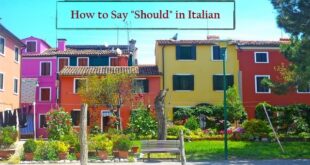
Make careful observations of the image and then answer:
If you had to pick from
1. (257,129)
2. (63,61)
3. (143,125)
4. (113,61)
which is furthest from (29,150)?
(63,61)

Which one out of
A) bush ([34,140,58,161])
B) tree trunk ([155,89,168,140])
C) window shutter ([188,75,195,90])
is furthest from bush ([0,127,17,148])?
window shutter ([188,75,195,90])

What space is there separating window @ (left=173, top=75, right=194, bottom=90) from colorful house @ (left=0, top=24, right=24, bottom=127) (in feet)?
40.5

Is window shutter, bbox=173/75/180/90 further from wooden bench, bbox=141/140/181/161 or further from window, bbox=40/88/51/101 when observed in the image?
wooden bench, bbox=141/140/181/161

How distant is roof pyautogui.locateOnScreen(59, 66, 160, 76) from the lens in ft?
117

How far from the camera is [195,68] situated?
37.2m

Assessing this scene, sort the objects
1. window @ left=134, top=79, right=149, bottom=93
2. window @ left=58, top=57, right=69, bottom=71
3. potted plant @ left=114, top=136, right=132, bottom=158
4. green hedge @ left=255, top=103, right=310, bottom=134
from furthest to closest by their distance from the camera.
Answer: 1. window @ left=58, top=57, right=69, bottom=71
2. window @ left=134, top=79, right=149, bottom=93
3. green hedge @ left=255, top=103, right=310, bottom=134
4. potted plant @ left=114, top=136, right=132, bottom=158

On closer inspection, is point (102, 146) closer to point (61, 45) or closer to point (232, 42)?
point (232, 42)

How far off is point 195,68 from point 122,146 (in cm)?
1981

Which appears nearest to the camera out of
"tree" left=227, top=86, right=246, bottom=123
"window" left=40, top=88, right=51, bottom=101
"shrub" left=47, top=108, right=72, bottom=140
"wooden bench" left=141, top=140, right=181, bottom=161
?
"wooden bench" left=141, top=140, right=181, bottom=161

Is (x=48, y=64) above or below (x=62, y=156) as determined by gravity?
above

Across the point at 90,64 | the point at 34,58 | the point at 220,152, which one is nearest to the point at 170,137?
the point at 220,152

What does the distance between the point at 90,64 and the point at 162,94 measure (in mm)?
20270

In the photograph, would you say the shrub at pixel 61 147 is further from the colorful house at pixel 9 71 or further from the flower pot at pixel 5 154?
the colorful house at pixel 9 71

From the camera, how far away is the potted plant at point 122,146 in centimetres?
1803
